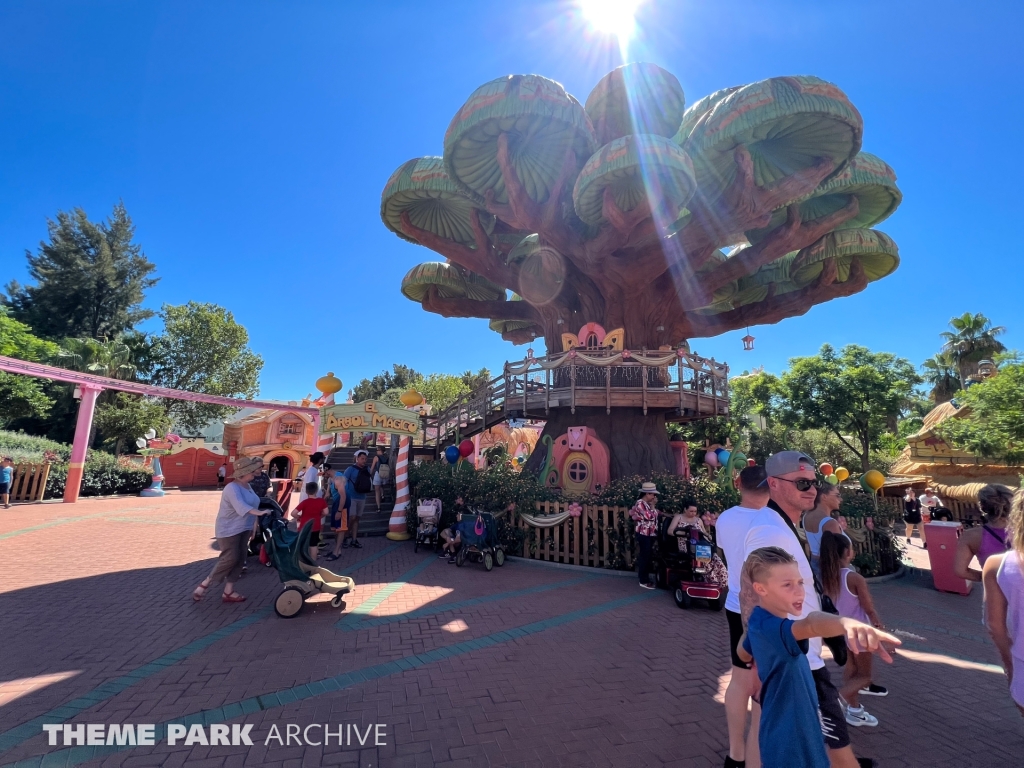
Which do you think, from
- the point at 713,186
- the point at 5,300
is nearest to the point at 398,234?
the point at 713,186

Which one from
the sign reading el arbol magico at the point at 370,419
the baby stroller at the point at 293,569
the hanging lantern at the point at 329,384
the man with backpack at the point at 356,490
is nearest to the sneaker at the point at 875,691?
the baby stroller at the point at 293,569

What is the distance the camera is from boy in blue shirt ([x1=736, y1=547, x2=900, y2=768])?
6.22 feet

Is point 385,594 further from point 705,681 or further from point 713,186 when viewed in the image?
point 713,186

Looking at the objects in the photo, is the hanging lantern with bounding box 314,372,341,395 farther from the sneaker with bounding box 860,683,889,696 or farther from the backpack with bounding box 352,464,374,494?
the sneaker with bounding box 860,683,889,696

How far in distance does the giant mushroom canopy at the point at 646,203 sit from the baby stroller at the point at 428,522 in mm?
8153

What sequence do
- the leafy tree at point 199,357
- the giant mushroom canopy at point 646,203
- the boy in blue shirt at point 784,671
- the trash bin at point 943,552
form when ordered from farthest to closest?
1. the leafy tree at point 199,357
2. the giant mushroom canopy at point 646,203
3. the trash bin at point 943,552
4. the boy in blue shirt at point 784,671

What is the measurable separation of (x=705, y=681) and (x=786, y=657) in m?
2.97

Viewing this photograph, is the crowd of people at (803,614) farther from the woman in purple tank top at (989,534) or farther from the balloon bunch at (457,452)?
the balloon bunch at (457,452)

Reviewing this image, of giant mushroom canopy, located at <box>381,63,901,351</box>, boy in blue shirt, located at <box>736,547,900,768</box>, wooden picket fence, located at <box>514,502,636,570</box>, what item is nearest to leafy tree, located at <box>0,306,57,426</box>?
giant mushroom canopy, located at <box>381,63,901,351</box>

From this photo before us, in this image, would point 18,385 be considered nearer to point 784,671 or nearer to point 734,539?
point 734,539

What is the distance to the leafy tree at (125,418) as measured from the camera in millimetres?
28969

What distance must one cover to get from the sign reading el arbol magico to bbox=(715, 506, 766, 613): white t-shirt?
1031 cm

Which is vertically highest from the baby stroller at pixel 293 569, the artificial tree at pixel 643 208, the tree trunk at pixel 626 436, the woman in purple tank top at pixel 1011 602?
the artificial tree at pixel 643 208

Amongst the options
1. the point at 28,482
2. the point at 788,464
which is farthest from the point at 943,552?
the point at 28,482
